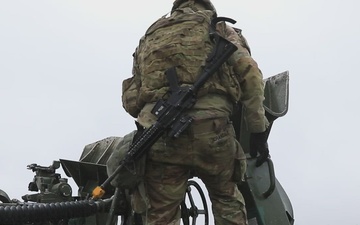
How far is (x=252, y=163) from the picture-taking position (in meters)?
4.61

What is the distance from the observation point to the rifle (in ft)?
11.3

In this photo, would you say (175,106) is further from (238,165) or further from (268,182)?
(268,182)

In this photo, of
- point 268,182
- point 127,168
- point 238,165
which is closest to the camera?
point 127,168

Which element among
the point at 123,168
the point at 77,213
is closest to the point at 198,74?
the point at 123,168

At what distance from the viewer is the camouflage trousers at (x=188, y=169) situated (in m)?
3.51

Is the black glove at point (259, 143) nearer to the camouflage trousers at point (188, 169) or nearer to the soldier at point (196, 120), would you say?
the soldier at point (196, 120)

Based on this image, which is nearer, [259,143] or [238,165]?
[238,165]

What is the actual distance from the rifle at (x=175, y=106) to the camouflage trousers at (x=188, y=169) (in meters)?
0.08

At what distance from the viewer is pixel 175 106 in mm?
3451

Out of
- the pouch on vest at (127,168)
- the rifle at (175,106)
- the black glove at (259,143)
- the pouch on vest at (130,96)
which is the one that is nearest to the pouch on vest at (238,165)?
the black glove at (259,143)

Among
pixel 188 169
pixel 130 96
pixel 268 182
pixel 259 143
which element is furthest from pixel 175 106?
pixel 268 182

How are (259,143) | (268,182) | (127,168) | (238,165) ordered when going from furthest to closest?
(268,182) < (259,143) < (238,165) < (127,168)

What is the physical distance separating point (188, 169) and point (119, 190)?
0.72 metres

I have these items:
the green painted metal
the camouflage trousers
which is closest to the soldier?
the camouflage trousers
